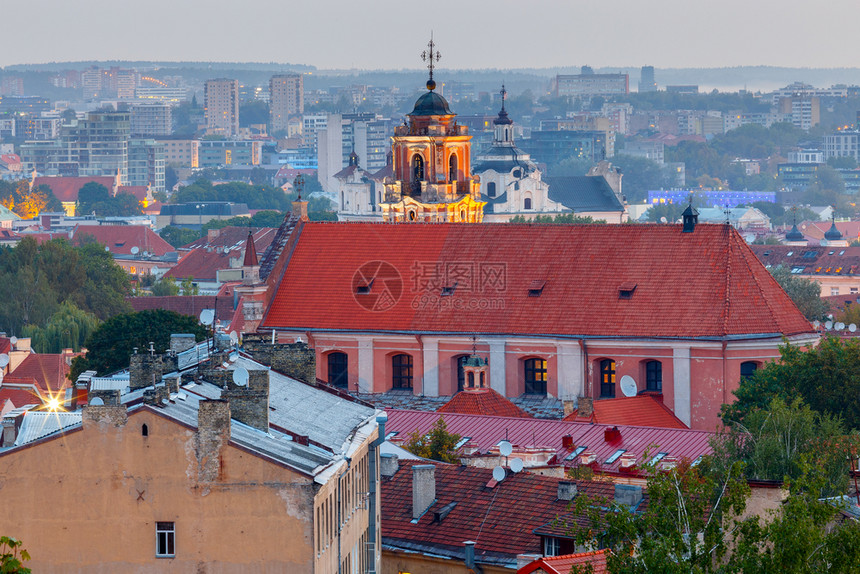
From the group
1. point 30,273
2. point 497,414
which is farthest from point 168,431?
point 30,273

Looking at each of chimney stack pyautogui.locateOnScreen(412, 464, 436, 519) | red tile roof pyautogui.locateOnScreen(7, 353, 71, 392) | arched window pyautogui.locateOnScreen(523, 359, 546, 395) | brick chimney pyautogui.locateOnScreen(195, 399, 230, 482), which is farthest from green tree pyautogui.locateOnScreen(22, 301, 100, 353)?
brick chimney pyautogui.locateOnScreen(195, 399, 230, 482)

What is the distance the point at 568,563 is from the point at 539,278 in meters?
34.0

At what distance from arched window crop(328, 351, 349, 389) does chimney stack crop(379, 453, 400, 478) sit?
21.4 metres

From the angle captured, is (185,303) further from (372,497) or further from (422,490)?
(372,497)

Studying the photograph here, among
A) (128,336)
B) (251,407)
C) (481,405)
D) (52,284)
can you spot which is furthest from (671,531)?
(52,284)

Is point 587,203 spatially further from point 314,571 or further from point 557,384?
point 314,571

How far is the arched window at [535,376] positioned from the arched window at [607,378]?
6.42 feet

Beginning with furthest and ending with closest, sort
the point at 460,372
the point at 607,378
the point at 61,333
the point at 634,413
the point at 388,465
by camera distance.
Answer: the point at 61,333 < the point at 460,372 < the point at 607,378 < the point at 634,413 < the point at 388,465

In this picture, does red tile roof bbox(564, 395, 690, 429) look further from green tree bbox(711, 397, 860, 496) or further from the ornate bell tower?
the ornate bell tower

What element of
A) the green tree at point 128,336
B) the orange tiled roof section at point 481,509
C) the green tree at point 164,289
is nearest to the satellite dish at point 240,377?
the orange tiled roof section at point 481,509

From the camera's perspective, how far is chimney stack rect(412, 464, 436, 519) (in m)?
43.8

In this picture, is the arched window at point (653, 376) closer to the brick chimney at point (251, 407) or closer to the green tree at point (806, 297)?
the brick chimney at point (251, 407)

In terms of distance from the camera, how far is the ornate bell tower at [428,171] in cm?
8244

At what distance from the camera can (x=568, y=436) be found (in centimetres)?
5466
